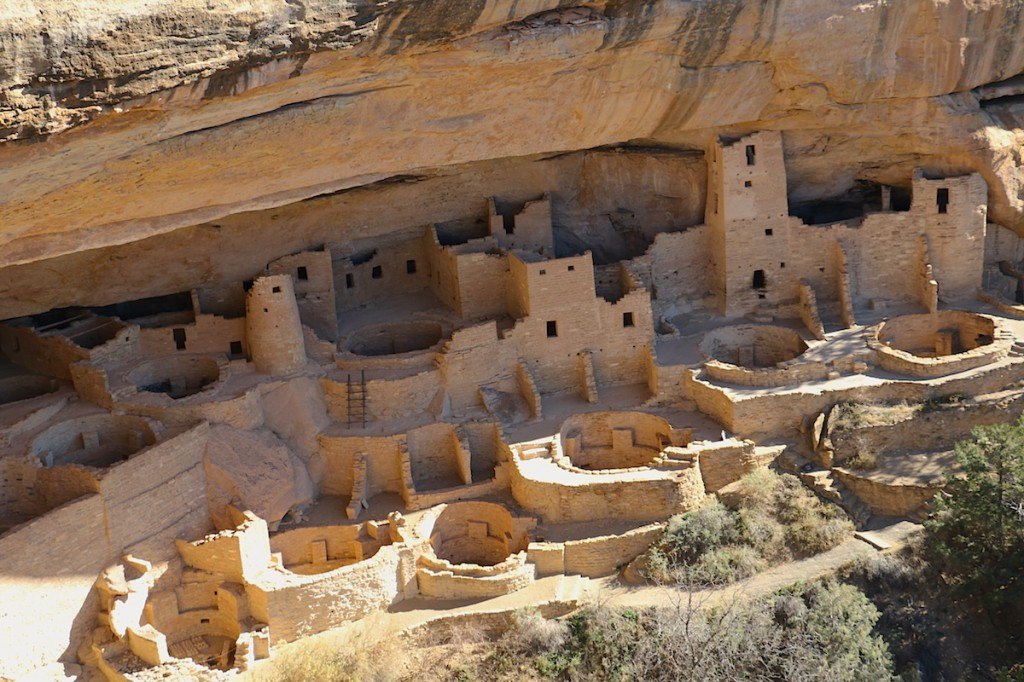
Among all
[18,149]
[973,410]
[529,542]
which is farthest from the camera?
[973,410]

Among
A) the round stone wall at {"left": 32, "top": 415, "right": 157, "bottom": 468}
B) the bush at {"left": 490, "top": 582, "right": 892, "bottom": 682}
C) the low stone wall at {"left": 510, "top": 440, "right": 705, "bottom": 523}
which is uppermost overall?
the round stone wall at {"left": 32, "top": 415, "right": 157, "bottom": 468}

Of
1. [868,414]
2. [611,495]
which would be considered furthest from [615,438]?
[868,414]

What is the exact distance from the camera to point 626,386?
715 inches

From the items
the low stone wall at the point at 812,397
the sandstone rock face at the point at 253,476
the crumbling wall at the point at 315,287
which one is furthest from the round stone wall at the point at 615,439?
the crumbling wall at the point at 315,287

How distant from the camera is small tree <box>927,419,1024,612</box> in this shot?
15.0 meters

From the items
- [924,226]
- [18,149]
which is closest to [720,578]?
[924,226]

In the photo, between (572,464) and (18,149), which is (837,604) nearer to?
(572,464)

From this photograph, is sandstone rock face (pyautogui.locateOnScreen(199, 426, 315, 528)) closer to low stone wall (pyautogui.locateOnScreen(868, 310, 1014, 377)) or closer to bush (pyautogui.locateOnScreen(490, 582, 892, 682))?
bush (pyautogui.locateOnScreen(490, 582, 892, 682))

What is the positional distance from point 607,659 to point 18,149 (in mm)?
8030

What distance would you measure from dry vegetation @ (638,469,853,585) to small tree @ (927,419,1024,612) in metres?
1.21

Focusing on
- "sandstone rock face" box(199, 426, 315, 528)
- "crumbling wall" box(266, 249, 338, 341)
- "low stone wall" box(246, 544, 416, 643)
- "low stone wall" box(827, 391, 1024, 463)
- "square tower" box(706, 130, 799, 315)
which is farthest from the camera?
"square tower" box(706, 130, 799, 315)

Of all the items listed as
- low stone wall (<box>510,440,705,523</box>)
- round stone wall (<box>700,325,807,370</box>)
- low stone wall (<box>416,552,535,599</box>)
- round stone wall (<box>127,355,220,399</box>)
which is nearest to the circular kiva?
low stone wall (<box>510,440,705,523</box>)

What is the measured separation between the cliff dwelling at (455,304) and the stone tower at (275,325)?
45 millimetres

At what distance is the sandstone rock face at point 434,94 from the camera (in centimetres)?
1180
